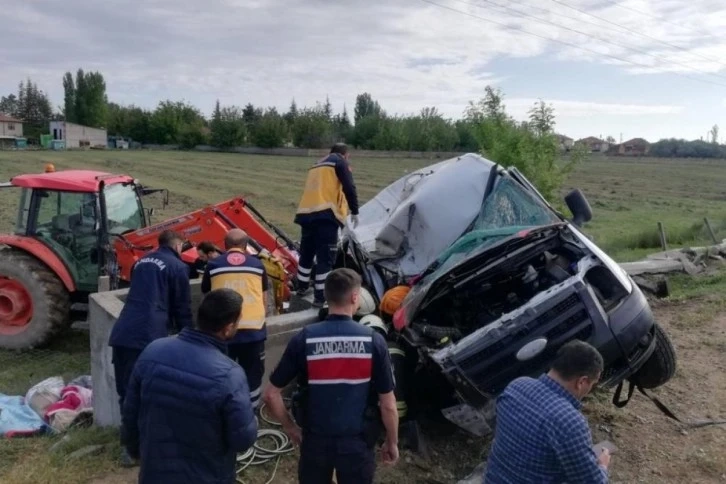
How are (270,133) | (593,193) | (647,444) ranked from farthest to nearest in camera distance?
1. (270,133)
2. (593,193)
3. (647,444)

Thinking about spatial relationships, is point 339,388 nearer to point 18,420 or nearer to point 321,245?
point 321,245

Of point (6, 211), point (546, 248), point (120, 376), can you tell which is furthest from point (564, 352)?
point (6, 211)

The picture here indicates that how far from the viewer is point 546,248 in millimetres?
5141

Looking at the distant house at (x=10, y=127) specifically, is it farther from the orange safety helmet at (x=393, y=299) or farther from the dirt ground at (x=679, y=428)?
the dirt ground at (x=679, y=428)

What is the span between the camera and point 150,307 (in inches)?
195

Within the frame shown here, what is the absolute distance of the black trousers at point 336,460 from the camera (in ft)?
11.1

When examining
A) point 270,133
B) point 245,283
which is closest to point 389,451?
point 245,283

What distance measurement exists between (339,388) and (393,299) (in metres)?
2.36

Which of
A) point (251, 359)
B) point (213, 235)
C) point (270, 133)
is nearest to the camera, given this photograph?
point (251, 359)

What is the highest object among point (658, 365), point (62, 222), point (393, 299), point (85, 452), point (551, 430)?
point (62, 222)

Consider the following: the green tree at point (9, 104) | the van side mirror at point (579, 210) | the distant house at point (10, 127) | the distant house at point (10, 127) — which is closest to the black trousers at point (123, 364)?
the van side mirror at point (579, 210)

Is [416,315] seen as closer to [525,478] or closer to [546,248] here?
[546,248]

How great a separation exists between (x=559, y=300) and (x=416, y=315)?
1199 mm

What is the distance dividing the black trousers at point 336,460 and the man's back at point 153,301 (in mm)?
1976
